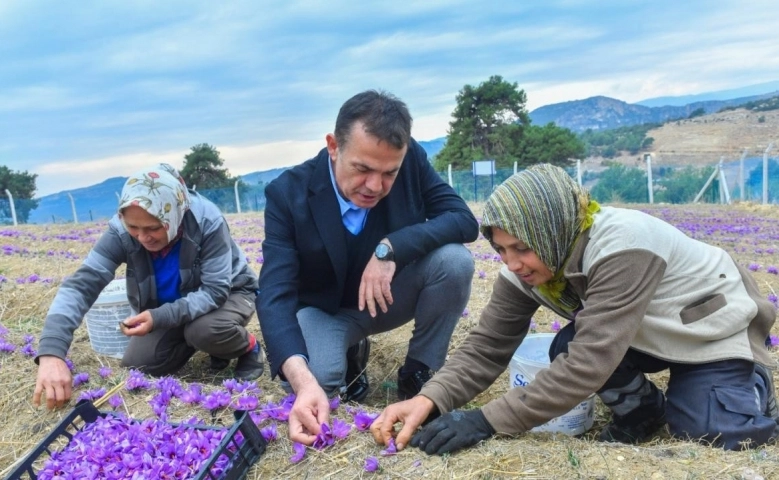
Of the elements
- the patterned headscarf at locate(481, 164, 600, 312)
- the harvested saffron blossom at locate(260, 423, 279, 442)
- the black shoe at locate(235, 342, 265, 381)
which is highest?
the patterned headscarf at locate(481, 164, 600, 312)

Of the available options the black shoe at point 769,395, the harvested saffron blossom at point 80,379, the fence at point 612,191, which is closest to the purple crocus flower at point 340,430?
the harvested saffron blossom at point 80,379

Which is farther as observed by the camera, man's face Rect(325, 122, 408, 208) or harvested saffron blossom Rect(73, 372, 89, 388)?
harvested saffron blossom Rect(73, 372, 89, 388)

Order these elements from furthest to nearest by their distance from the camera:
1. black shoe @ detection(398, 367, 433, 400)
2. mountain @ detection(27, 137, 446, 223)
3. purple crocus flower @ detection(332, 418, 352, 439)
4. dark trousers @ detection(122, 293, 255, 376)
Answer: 1. mountain @ detection(27, 137, 446, 223)
2. dark trousers @ detection(122, 293, 255, 376)
3. black shoe @ detection(398, 367, 433, 400)
4. purple crocus flower @ detection(332, 418, 352, 439)

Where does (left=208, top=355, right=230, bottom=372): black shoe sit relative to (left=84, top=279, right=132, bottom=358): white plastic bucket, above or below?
below

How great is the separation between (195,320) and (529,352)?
1844 millimetres

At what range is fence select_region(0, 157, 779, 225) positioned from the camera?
18.0m

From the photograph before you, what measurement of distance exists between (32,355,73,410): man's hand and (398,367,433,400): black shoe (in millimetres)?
1637

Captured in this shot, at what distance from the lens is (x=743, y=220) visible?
41.1ft

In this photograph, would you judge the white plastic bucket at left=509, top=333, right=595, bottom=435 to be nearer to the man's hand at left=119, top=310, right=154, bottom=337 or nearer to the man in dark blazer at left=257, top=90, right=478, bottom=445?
the man in dark blazer at left=257, top=90, right=478, bottom=445

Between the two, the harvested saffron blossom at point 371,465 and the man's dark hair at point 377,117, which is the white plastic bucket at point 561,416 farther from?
the man's dark hair at point 377,117

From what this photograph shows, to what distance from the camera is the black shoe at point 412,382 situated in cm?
326

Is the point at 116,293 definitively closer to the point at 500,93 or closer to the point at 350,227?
the point at 350,227

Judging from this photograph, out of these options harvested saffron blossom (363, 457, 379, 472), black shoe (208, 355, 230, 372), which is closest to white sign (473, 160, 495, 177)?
black shoe (208, 355, 230, 372)

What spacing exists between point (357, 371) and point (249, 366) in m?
0.66
